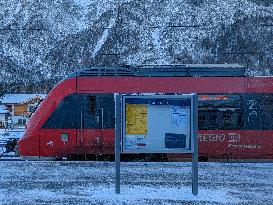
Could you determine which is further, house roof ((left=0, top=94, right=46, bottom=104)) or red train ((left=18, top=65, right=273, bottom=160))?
house roof ((left=0, top=94, right=46, bottom=104))

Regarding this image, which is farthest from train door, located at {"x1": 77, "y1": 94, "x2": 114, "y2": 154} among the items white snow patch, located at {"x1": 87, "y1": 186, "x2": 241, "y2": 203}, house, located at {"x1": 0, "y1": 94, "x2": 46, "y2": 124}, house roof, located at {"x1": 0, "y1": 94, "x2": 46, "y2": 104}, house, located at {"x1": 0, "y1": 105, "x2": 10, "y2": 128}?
house roof, located at {"x1": 0, "y1": 94, "x2": 46, "y2": 104}

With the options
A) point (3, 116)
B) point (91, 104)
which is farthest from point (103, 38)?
point (91, 104)

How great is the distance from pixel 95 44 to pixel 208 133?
63059mm

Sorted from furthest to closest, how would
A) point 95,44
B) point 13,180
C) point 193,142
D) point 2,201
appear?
1. point 95,44
2. point 13,180
3. point 193,142
4. point 2,201

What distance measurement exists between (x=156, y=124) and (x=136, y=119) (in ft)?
1.17

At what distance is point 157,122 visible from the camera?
881 centimetres

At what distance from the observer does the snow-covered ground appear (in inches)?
314

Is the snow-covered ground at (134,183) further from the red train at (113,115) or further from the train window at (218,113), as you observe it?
the train window at (218,113)

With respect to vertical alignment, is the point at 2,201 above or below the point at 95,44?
below

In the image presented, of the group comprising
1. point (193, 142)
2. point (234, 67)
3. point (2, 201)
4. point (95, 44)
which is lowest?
point (2, 201)

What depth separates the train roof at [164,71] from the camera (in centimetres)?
1459

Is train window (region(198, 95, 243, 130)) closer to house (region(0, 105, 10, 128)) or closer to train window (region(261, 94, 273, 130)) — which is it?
train window (region(261, 94, 273, 130))

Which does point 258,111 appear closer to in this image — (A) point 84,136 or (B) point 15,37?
(A) point 84,136

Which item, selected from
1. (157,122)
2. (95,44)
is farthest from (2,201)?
(95,44)
